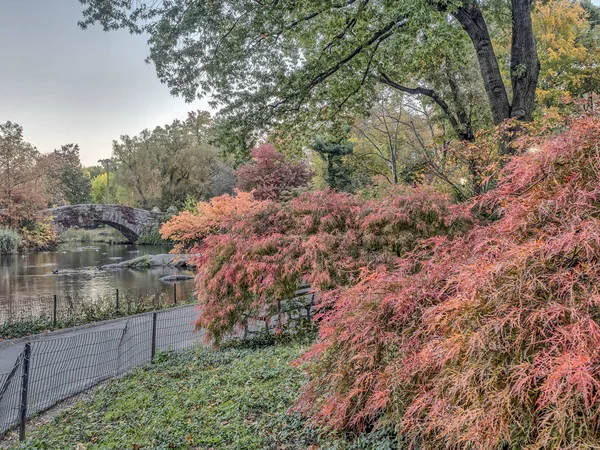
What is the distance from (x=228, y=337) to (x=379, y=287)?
4925 millimetres

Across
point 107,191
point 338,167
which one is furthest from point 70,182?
point 338,167

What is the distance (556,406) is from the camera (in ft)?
4.63

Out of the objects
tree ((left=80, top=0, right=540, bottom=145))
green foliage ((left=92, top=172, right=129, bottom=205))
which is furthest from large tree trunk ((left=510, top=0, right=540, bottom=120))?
green foliage ((left=92, top=172, right=129, bottom=205))

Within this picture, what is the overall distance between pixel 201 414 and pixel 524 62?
6986 millimetres

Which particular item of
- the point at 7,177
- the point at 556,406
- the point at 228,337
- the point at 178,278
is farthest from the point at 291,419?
the point at 7,177

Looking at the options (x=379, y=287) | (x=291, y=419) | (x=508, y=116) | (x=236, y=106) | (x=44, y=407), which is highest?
(x=236, y=106)

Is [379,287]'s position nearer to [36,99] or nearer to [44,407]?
[44,407]

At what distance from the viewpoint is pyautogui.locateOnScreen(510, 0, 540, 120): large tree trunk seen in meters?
6.34

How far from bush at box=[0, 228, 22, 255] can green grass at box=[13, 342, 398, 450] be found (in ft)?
68.1

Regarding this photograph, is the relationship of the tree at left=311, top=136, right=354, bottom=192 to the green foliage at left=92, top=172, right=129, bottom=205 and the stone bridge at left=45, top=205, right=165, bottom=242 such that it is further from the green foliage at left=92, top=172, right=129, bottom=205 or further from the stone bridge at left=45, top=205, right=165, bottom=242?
the green foliage at left=92, top=172, right=129, bottom=205

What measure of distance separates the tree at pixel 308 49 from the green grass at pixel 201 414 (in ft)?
17.0

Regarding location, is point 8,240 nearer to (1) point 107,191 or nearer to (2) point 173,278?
(2) point 173,278

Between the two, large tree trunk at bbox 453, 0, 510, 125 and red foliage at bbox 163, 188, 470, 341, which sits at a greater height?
large tree trunk at bbox 453, 0, 510, 125

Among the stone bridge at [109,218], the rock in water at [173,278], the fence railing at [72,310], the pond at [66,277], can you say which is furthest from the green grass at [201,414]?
the stone bridge at [109,218]
